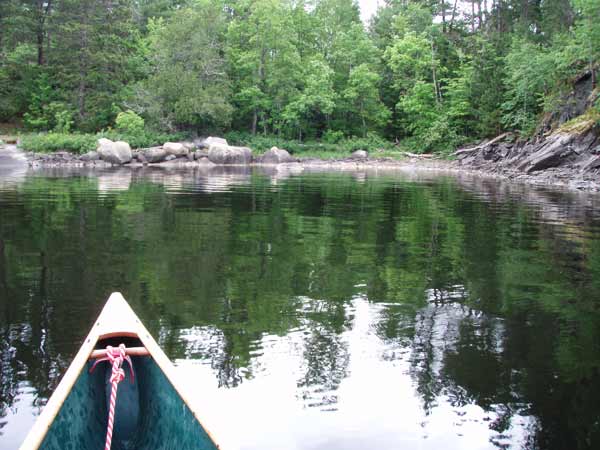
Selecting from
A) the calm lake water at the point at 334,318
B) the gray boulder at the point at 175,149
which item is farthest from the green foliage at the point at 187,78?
the calm lake water at the point at 334,318

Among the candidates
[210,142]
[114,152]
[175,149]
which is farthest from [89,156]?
[210,142]

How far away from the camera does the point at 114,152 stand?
38.8 meters

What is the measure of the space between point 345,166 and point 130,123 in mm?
16251

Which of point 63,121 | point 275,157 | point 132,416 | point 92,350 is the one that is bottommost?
point 132,416

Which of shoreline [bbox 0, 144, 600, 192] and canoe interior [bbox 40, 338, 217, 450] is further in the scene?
shoreline [bbox 0, 144, 600, 192]

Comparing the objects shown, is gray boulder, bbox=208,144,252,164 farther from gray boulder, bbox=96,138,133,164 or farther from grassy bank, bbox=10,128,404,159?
gray boulder, bbox=96,138,133,164

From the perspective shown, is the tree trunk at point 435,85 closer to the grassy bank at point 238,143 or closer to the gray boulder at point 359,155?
the grassy bank at point 238,143

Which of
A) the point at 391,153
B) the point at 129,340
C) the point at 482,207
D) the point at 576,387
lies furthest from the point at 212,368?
the point at 391,153

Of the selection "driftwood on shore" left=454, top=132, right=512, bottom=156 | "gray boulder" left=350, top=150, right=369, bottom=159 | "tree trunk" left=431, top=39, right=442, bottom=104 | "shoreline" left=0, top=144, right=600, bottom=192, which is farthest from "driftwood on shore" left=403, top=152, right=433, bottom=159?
"tree trunk" left=431, top=39, right=442, bottom=104

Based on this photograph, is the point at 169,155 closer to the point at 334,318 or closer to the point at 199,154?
the point at 199,154

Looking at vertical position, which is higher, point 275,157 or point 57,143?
point 57,143

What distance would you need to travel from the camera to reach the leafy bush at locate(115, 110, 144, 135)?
44.6 m

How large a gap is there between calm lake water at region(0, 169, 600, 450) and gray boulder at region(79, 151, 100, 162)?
24.3 m

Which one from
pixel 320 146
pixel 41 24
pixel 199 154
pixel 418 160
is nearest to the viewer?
pixel 199 154
